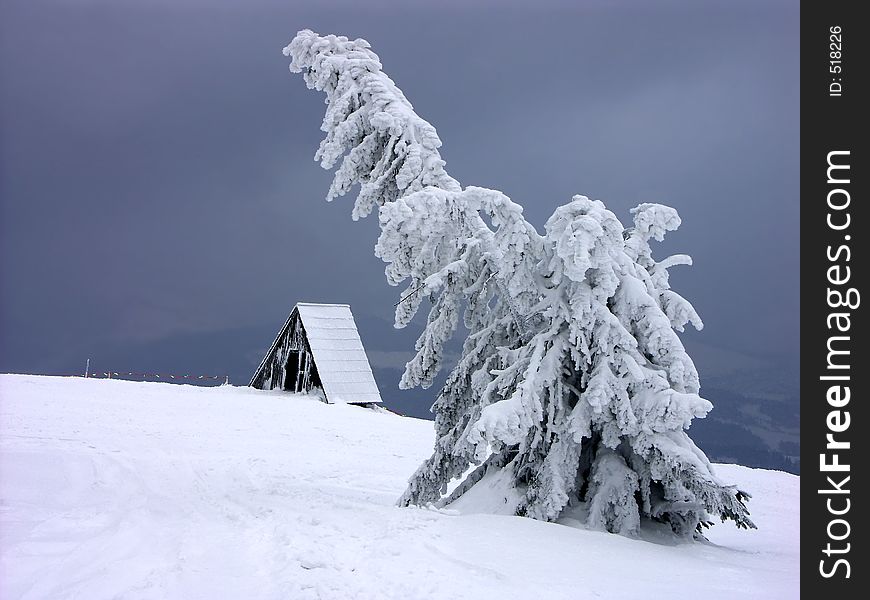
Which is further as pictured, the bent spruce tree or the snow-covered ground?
the bent spruce tree

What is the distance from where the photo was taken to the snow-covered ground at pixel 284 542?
5.87 meters

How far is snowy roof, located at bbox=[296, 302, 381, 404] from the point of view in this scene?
2727 cm

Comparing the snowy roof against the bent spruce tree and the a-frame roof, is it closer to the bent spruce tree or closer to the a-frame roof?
the a-frame roof

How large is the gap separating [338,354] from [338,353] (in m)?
0.06

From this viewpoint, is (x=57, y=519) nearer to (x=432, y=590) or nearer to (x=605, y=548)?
(x=432, y=590)

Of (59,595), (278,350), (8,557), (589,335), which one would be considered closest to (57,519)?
(8,557)

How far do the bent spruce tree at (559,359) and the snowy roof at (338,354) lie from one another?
56.5 feet

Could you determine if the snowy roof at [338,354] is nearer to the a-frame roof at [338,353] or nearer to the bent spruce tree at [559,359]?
the a-frame roof at [338,353]

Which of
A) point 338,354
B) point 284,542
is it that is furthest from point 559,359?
point 338,354

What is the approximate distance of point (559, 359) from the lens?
8.86 metres
